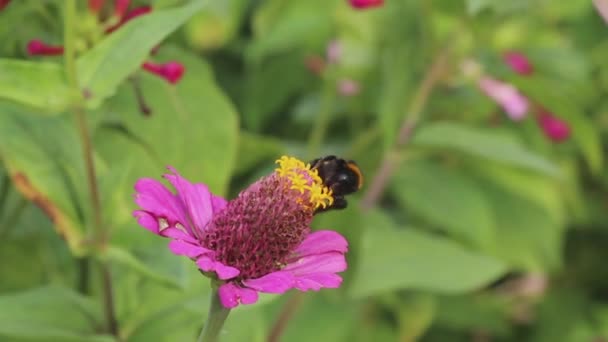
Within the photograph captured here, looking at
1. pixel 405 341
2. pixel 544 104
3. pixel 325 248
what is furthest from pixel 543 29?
pixel 325 248

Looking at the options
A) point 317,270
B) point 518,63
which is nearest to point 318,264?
point 317,270

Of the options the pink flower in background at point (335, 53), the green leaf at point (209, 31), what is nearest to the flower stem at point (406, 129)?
the pink flower in background at point (335, 53)

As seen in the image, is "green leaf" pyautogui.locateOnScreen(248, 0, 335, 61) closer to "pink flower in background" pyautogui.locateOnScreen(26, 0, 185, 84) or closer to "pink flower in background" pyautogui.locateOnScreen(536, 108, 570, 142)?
"pink flower in background" pyautogui.locateOnScreen(536, 108, 570, 142)

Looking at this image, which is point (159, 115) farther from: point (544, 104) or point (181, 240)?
point (544, 104)

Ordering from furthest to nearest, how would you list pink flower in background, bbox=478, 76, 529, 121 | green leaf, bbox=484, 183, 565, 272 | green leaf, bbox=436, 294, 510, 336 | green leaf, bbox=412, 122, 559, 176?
green leaf, bbox=436, 294, 510, 336, green leaf, bbox=484, 183, 565, 272, pink flower in background, bbox=478, 76, 529, 121, green leaf, bbox=412, 122, 559, 176

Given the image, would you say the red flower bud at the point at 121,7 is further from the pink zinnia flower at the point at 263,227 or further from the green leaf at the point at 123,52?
the pink zinnia flower at the point at 263,227

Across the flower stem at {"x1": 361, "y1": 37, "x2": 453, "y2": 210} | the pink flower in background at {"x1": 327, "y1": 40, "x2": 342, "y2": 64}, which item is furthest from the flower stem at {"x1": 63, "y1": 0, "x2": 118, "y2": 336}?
the pink flower in background at {"x1": 327, "y1": 40, "x2": 342, "y2": 64}
